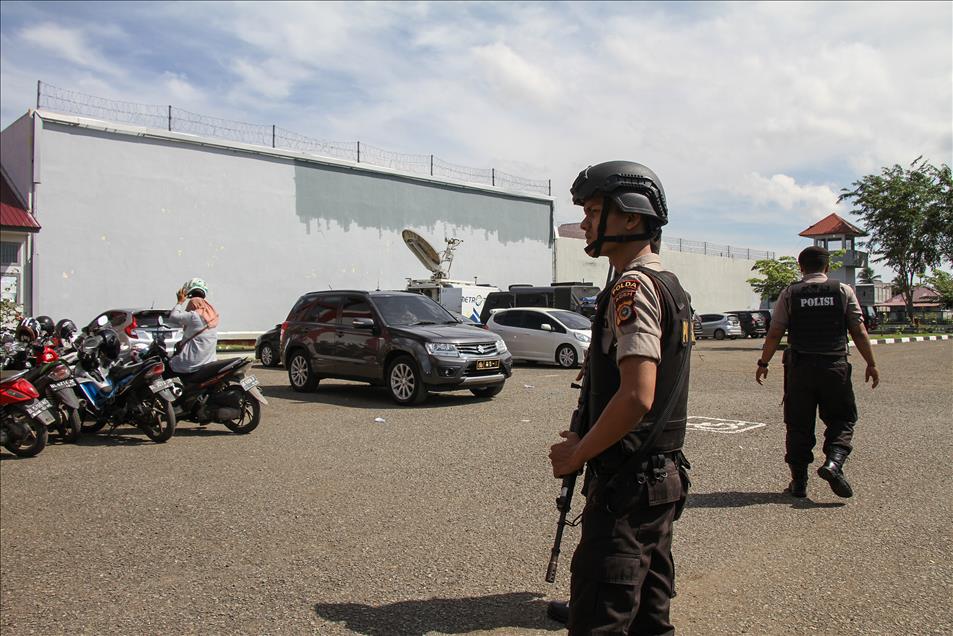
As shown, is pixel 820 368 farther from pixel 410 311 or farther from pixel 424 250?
pixel 424 250

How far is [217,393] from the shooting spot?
355 inches

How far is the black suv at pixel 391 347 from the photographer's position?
11070mm

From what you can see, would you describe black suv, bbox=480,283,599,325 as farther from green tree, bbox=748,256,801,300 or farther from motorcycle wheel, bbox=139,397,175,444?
motorcycle wheel, bbox=139,397,175,444

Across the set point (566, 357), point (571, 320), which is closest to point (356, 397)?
point (566, 357)

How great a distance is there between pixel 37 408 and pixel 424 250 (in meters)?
19.2

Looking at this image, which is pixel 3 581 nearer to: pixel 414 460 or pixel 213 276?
pixel 414 460

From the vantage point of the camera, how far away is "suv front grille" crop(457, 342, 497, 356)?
1123 centimetres

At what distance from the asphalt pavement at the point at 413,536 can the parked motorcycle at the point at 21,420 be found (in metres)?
0.25

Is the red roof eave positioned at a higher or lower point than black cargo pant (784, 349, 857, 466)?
higher

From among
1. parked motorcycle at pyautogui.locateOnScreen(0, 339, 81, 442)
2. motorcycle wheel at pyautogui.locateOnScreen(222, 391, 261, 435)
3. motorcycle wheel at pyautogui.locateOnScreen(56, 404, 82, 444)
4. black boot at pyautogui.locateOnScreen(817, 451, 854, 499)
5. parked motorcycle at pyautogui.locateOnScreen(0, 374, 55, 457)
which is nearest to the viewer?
black boot at pyautogui.locateOnScreen(817, 451, 854, 499)

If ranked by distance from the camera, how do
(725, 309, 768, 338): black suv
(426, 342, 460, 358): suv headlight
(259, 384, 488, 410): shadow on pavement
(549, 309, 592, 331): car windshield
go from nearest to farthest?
(426, 342, 460, 358): suv headlight → (259, 384, 488, 410): shadow on pavement → (549, 309, 592, 331): car windshield → (725, 309, 768, 338): black suv

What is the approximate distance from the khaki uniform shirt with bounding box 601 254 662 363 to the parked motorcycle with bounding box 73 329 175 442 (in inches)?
290

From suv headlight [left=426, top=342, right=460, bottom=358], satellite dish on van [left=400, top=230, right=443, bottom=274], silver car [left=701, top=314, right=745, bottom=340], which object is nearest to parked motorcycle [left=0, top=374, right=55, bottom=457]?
suv headlight [left=426, top=342, right=460, bottom=358]

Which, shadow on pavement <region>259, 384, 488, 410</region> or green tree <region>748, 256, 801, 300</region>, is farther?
green tree <region>748, 256, 801, 300</region>
